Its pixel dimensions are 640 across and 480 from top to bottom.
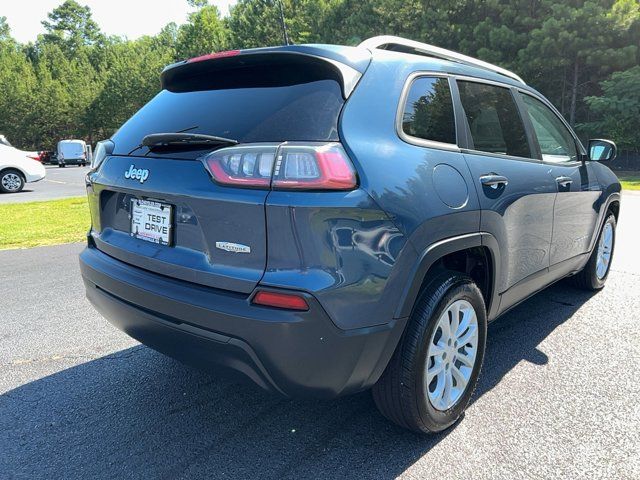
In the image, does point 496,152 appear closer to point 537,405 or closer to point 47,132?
point 537,405

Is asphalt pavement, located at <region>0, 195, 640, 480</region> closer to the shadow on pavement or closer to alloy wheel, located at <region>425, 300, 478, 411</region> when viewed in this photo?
the shadow on pavement

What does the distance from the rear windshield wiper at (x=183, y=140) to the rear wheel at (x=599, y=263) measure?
368 centimetres

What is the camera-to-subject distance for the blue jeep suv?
1.90 metres

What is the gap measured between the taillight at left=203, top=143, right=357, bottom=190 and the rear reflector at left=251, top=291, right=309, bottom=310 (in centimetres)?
41

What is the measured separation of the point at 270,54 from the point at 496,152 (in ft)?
4.65

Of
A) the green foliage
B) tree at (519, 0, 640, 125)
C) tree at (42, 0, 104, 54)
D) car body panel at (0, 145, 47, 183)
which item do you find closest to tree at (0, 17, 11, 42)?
tree at (42, 0, 104, 54)

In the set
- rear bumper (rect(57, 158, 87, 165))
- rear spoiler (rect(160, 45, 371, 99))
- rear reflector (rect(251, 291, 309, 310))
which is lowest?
rear bumper (rect(57, 158, 87, 165))

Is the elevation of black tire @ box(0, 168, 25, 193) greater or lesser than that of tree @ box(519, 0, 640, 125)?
lesser

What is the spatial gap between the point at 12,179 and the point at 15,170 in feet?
1.00

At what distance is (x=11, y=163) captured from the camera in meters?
14.5

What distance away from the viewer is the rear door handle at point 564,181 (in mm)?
3478

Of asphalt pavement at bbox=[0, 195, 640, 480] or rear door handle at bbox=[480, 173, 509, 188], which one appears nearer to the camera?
asphalt pavement at bbox=[0, 195, 640, 480]

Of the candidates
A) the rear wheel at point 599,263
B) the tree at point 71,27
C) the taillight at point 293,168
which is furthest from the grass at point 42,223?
the tree at point 71,27

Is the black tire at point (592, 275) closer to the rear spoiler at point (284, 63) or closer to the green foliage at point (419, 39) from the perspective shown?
the rear spoiler at point (284, 63)
